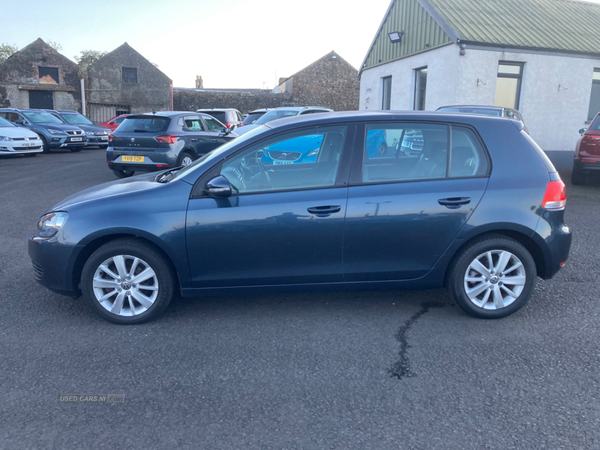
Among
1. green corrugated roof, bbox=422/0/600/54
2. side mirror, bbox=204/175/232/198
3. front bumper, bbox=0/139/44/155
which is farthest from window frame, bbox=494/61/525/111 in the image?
front bumper, bbox=0/139/44/155

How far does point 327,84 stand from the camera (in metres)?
40.8

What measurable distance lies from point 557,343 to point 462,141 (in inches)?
67.3

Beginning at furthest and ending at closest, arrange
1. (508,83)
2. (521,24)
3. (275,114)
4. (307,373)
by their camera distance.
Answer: (521,24)
(508,83)
(275,114)
(307,373)

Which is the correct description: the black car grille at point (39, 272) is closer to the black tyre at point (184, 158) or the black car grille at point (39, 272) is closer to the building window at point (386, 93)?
the black tyre at point (184, 158)

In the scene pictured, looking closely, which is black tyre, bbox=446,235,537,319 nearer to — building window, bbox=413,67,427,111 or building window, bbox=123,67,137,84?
building window, bbox=413,67,427,111

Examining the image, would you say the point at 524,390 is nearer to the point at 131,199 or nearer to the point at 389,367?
the point at 389,367

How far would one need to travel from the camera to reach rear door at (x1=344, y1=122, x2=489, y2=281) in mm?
3930

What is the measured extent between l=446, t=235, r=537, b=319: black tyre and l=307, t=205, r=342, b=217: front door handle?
1.09 m

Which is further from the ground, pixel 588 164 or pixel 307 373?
pixel 588 164

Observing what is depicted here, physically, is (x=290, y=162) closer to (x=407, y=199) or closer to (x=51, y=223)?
(x=407, y=199)

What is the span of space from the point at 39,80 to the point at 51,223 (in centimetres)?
3683

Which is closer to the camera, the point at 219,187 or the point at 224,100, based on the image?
the point at 219,187

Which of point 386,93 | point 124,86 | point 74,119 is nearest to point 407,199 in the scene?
point 386,93

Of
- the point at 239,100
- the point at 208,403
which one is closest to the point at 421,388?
the point at 208,403
